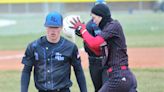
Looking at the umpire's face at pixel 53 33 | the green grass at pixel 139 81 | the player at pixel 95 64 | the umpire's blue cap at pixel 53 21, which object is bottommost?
the green grass at pixel 139 81

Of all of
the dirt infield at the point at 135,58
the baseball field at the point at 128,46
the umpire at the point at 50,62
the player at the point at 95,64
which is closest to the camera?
the umpire at the point at 50,62

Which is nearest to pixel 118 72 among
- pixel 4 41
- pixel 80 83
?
pixel 80 83

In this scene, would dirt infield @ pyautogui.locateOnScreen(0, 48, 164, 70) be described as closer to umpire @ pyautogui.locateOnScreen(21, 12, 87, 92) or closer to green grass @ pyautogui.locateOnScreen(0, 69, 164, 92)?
green grass @ pyautogui.locateOnScreen(0, 69, 164, 92)

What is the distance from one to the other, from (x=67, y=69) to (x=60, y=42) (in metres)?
0.30

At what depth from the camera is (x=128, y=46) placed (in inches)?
832

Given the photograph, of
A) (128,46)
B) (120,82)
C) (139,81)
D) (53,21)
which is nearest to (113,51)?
(120,82)

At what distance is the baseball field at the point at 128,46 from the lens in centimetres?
1248

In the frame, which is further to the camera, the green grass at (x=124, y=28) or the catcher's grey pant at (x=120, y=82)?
the green grass at (x=124, y=28)


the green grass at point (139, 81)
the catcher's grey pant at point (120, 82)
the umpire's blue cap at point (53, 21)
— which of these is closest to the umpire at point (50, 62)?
the umpire's blue cap at point (53, 21)

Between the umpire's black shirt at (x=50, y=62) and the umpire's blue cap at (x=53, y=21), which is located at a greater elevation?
the umpire's blue cap at (x=53, y=21)

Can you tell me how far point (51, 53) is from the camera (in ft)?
19.2

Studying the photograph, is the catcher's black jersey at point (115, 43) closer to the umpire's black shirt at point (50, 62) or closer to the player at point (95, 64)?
the umpire's black shirt at point (50, 62)

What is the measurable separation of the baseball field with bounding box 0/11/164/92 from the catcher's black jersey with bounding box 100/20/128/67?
458 centimetres

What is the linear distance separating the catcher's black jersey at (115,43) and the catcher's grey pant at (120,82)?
126 mm
